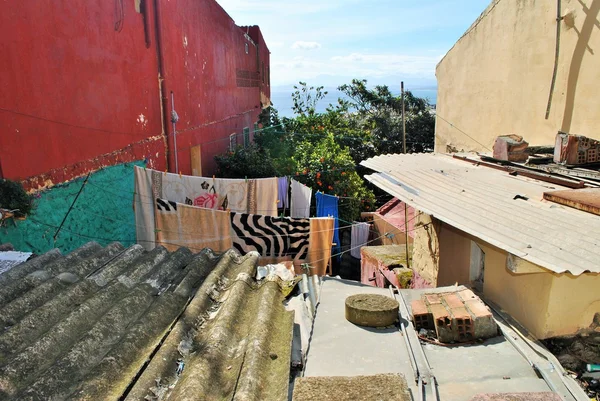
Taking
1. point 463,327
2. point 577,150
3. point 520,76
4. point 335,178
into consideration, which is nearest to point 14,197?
point 463,327

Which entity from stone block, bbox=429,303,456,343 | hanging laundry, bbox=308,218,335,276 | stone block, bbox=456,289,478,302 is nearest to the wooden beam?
stone block, bbox=456,289,478,302

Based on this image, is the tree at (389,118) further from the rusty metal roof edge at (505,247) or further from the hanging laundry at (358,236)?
the rusty metal roof edge at (505,247)

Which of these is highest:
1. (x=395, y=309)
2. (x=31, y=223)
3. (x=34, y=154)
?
(x=34, y=154)

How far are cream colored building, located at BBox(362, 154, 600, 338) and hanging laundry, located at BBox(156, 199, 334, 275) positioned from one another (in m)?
3.17

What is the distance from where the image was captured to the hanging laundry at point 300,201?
38.4 feet

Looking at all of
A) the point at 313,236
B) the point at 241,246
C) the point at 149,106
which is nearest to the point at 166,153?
the point at 149,106

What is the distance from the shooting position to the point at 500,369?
3506mm

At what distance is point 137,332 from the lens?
307 cm

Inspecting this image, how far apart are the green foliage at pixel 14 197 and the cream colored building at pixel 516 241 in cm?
472

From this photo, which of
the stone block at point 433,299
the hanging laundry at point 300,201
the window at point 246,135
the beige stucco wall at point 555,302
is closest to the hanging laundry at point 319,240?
the hanging laundry at point 300,201

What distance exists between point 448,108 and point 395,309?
1096cm

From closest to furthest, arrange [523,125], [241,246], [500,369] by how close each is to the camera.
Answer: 1. [500,369]
2. [241,246]
3. [523,125]

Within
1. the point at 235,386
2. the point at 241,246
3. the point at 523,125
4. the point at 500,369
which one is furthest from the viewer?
the point at 523,125

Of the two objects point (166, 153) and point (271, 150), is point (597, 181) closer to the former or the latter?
point (166, 153)
